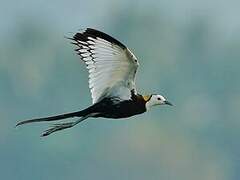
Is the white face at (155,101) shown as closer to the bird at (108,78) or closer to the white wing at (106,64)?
the bird at (108,78)

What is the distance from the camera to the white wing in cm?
880

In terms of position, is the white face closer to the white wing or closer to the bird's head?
the bird's head

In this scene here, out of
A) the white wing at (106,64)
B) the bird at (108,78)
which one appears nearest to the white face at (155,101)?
the bird at (108,78)

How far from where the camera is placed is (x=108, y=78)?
9.02 m

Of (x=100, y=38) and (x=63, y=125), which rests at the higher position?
(x=100, y=38)

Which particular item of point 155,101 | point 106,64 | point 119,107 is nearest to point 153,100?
point 155,101

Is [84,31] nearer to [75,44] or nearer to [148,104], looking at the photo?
[75,44]

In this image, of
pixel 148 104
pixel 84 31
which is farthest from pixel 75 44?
pixel 148 104

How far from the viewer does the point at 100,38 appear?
28.9 ft

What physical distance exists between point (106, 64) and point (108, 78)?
134 millimetres

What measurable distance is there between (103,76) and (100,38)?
31 cm

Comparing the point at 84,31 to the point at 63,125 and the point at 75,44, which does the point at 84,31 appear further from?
the point at 63,125

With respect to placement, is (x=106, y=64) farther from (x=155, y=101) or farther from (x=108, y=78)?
(x=155, y=101)

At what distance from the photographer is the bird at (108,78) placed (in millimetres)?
8805
